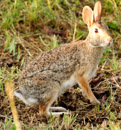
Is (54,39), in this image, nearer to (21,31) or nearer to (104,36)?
(21,31)

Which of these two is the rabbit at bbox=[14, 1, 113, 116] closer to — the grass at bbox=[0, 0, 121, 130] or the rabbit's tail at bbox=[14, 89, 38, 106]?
the rabbit's tail at bbox=[14, 89, 38, 106]

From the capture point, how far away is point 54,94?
525 centimetres

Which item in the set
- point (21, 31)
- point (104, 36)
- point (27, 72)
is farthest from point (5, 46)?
point (104, 36)

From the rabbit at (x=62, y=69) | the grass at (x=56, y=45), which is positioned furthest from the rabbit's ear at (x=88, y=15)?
the grass at (x=56, y=45)

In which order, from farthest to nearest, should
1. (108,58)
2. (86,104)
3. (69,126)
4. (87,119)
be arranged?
1. (108,58)
2. (86,104)
3. (87,119)
4. (69,126)

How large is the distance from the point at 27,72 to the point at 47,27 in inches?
87.3

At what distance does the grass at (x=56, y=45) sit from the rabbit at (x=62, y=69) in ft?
0.76

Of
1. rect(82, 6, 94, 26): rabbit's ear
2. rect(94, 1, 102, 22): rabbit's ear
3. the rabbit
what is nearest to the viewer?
the rabbit

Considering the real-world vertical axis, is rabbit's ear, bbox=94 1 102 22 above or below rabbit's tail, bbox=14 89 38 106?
above

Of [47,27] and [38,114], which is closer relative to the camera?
[38,114]

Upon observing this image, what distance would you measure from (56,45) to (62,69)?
4.80ft

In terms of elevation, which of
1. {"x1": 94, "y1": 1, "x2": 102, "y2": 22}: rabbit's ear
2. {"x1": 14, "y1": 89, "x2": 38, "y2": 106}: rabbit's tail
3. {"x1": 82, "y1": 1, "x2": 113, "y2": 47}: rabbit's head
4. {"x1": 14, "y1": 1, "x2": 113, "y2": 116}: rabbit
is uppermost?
{"x1": 94, "y1": 1, "x2": 102, "y2": 22}: rabbit's ear

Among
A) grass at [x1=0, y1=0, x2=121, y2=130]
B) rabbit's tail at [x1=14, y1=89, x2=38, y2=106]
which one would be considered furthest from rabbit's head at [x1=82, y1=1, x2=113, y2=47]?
rabbit's tail at [x1=14, y1=89, x2=38, y2=106]

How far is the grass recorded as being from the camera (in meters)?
5.25
